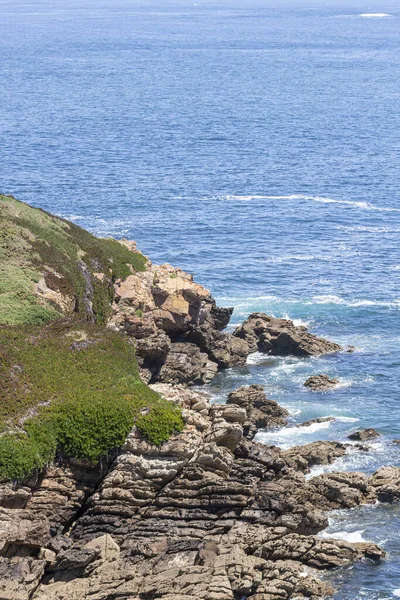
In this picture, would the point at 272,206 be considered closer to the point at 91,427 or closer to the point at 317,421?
the point at 317,421

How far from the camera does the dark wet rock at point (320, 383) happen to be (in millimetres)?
77062

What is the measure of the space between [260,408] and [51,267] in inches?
687

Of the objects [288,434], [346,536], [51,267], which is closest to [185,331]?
[51,267]

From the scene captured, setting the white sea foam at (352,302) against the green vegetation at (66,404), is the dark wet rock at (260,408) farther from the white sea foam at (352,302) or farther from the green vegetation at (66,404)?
the white sea foam at (352,302)

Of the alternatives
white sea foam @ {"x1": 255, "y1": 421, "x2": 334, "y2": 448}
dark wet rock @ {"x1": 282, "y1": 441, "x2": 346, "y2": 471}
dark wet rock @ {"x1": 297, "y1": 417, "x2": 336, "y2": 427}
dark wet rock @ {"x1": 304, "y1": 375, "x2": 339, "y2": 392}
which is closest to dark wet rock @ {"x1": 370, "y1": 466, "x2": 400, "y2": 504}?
dark wet rock @ {"x1": 282, "y1": 441, "x2": 346, "y2": 471}

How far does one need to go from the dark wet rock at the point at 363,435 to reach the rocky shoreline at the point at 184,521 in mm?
8506

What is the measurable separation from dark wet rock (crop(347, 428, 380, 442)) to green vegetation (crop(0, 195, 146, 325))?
18.4 metres

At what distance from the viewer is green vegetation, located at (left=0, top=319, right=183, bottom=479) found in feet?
165

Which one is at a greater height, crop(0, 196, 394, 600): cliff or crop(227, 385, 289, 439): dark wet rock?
crop(0, 196, 394, 600): cliff

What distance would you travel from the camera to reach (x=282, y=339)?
275 feet

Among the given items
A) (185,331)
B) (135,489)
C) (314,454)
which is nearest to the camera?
(135,489)

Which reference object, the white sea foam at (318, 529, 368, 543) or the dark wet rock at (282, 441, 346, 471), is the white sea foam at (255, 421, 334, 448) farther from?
the white sea foam at (318, 529, 368, 543)

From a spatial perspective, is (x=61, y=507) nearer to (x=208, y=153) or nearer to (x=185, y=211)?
(x=185, y=211)

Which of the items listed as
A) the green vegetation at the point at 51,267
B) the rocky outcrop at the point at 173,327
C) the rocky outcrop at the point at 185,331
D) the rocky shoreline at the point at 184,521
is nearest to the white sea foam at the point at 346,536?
the rocky shoreline at the point at 184,521
